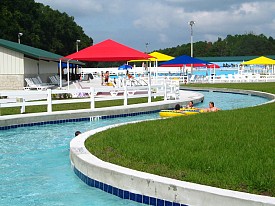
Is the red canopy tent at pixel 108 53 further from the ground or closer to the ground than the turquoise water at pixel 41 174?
further from the ground

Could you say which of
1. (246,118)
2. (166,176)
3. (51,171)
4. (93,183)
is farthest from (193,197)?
(246,118)

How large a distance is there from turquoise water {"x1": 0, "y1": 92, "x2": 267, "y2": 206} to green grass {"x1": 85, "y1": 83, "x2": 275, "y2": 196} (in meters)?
0.71

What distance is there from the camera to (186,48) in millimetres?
131250

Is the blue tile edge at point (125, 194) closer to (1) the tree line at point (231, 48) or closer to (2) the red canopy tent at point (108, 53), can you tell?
(2) the red canopy tent at point (108, 53)

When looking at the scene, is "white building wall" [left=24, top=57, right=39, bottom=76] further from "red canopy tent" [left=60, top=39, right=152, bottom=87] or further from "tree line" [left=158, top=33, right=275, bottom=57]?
"tree line" [left=158, top=33, right=275, bottom=57]

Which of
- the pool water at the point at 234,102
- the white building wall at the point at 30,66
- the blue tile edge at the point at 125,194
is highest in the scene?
the white building wall at the point at 30,66

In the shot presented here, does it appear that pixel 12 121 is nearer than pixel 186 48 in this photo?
Yes

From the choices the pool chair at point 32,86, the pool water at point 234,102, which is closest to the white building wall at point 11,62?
the pool chair at point 32,86

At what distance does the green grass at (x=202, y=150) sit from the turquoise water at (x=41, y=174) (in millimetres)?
708

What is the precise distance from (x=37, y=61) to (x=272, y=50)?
3848 inches

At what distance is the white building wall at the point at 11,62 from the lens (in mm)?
30812

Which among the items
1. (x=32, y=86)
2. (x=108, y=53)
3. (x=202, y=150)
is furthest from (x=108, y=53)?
(x=202, y=150)

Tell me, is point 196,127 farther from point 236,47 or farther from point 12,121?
point 236,47

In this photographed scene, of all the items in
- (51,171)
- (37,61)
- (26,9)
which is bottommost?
Answer: (51,171)
